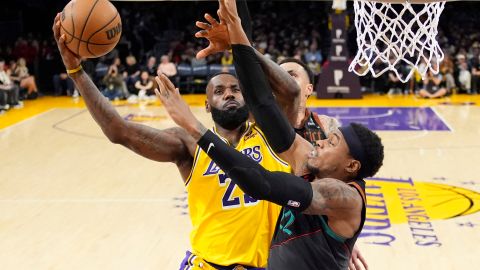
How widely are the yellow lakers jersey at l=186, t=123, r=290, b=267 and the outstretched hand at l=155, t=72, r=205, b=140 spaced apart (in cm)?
94

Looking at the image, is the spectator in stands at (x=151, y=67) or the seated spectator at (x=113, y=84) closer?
the seated spectator at (x=113, y=84)

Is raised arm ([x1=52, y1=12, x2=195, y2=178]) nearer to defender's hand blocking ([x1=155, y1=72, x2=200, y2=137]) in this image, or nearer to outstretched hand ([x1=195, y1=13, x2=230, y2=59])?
outstretched hand ([x1=195, y1=13, x2=230, y2=59])

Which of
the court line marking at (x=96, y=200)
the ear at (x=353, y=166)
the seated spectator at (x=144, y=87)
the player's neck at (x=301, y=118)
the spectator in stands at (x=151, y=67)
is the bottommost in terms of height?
the seated spectator at (x=144, y=87)

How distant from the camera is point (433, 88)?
55.6ft

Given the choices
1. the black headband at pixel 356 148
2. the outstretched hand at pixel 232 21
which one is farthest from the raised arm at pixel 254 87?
the black headband at pixel 356 148

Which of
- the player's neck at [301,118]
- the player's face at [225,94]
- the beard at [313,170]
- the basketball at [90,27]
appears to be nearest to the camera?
the beard at [313,170]

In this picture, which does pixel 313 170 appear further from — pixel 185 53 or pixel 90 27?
pixel 185 53

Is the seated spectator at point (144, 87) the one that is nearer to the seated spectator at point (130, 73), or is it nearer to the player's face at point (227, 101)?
the seated spectator at point (130, 73)

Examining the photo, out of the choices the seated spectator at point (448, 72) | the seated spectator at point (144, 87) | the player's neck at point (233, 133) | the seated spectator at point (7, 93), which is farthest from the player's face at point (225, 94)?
the seated spectator at point (448, 72)

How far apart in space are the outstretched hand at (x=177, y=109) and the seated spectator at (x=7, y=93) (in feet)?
43.3

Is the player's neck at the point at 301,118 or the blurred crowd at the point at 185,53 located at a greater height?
the player's neck at the point at 301,118

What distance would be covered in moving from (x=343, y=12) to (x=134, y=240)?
1179cm

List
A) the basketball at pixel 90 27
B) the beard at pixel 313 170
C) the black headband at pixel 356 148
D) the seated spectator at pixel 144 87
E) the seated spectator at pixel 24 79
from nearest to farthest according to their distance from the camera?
1. the black headband at pixel 356 148
2. the beard at pixel 313 170
3. the basketball at pixel 90 27
4. the seated spectator at pixel 24 79
5. the seated spectator at pixel 144 87

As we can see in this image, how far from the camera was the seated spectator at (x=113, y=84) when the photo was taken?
17031mm
